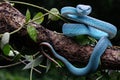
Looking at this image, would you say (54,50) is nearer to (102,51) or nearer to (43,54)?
(43,54)

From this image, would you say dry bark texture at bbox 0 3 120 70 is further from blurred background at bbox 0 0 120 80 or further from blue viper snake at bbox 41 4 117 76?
blurred background at bbox 0 0 120 80

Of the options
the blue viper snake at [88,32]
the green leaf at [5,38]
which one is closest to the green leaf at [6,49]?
the green leaf at [5,38]

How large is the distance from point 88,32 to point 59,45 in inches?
4.5

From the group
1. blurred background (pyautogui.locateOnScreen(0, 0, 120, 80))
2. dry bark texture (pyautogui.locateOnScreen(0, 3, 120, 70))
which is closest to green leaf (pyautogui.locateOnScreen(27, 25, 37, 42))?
dry bark texture (pyautogui.locateOnScreen(0, 3, 120, 70))

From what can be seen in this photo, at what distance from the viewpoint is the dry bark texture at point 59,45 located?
5.10 feet

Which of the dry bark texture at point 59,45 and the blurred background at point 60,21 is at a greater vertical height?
the dry bark texture at point 59,45

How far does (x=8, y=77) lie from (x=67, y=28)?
7.11 ft

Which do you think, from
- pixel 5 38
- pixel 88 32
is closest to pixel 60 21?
pixel 88 32

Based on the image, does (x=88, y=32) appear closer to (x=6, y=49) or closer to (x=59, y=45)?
(x=59, y=45)

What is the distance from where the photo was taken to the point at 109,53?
1.56m

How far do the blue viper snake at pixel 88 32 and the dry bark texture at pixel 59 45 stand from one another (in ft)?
0.06

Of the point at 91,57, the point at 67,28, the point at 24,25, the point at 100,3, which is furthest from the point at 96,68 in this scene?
the point at 100,3

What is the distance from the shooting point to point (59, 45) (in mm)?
1568

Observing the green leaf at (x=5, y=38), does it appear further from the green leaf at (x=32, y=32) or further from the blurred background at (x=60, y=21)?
the blurred background at (x=60, y=21)
